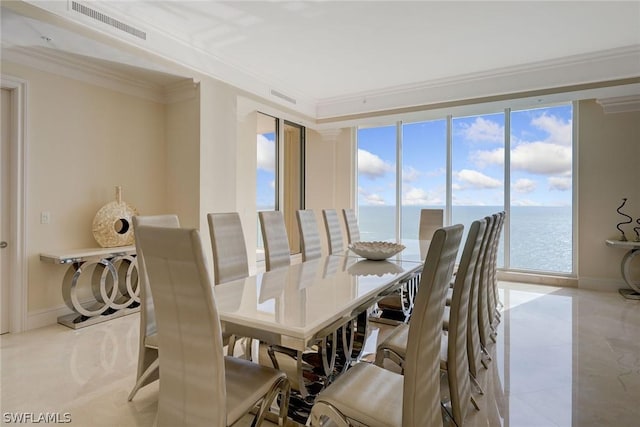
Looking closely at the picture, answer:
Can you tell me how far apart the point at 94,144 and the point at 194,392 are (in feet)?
12.0

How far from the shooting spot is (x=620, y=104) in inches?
192

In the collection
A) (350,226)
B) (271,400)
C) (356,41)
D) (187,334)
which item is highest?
(356,41)

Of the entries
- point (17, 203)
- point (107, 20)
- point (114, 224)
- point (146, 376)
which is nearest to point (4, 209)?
point (17, 203)

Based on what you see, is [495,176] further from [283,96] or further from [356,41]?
[283,96]

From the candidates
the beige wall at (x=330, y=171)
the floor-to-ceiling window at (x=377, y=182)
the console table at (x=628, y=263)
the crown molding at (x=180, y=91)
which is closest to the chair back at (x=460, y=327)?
the crown molding at (x=180, y=91)

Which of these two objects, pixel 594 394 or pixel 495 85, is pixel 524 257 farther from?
pixel 594 394

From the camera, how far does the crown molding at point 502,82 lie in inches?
166

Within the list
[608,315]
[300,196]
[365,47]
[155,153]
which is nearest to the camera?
[608,315]

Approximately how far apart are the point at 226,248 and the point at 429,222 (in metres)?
3.25

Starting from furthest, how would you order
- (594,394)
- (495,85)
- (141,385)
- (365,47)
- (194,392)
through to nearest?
(495,85)
(365,47)
(594,394)
(141,385)
(194,392)

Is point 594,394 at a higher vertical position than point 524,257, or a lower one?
lower

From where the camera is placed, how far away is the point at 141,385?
2.06 meters

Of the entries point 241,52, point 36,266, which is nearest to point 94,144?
point 36,266

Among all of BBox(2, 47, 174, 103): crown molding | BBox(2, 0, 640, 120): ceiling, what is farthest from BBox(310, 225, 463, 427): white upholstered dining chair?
BBox(2, 47, 174, 103): crown molding
